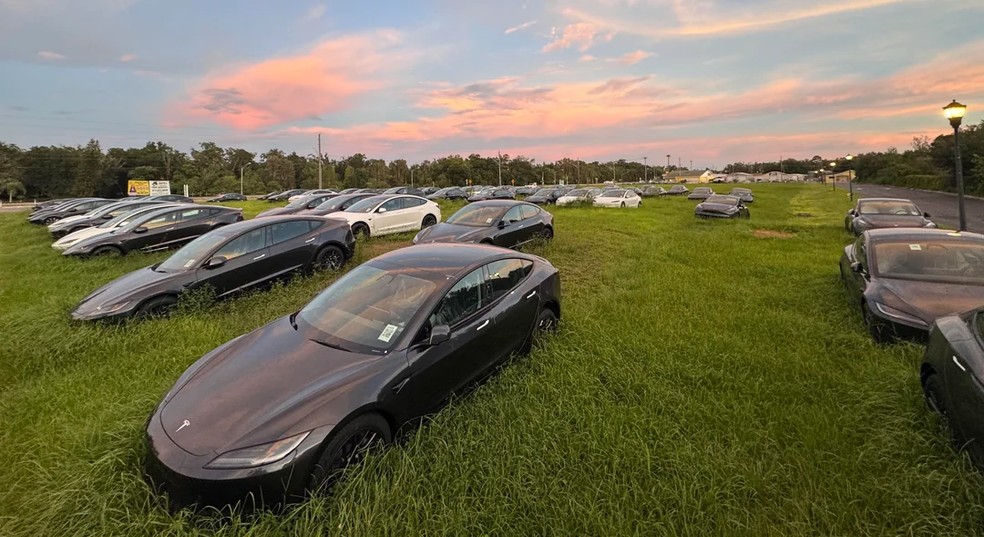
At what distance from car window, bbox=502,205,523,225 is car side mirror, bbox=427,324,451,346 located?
659 cm

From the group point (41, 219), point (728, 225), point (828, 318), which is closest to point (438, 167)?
point (41, 219)

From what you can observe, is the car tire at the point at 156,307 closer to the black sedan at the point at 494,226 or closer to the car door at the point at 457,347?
the black sedan at the point at 494,226

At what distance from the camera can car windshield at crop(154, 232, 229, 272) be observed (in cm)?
653

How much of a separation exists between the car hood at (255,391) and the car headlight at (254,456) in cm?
4

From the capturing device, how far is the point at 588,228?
15.4 meters

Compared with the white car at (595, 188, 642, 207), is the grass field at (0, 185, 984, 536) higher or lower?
lower

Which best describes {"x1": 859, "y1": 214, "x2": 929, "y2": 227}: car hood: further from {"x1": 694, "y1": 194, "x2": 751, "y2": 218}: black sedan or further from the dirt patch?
{"x1": 694, "y1": 194, "x2": 751, "y2": 218}: black sedan

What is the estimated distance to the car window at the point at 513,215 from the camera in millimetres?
9914

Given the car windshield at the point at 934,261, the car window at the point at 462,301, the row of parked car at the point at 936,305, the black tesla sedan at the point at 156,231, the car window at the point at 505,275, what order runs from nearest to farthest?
the row of parked car at the point at 936,305
the car window at the point at 462,301
the car window at the point at 505,275
the car windshield at the point at 934,261
the black tesla sedan at the point at 156,231

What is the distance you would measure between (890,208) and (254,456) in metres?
17.1

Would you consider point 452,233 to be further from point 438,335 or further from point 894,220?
point 894,220

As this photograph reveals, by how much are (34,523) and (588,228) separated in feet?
47.5

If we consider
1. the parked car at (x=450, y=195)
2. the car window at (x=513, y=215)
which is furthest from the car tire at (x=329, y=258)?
the parked car at (x=450, y=195)

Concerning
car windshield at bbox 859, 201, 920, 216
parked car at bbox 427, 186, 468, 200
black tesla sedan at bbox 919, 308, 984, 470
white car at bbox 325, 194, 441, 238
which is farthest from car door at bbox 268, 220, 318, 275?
parked car at bbox 427, 186, 468, 200
